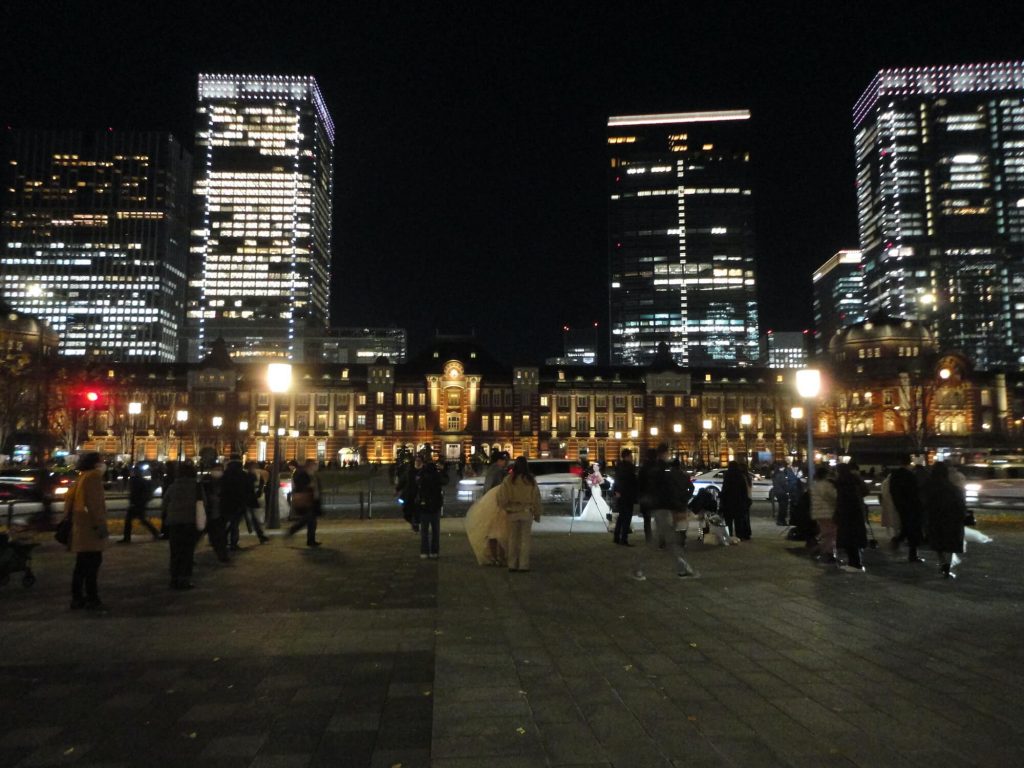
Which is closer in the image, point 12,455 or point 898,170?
point 12,455

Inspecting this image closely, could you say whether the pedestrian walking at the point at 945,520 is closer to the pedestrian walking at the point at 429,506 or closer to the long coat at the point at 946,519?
the long coat at the point at 946,519

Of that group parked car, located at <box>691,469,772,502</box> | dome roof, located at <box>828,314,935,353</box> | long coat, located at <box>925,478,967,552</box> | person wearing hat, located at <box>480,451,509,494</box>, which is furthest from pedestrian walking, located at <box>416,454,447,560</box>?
dome roof, located at <box>828,314,935,353</box>

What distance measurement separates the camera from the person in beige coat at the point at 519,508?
1123cm

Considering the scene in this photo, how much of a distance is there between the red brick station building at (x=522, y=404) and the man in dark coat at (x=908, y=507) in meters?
76.0

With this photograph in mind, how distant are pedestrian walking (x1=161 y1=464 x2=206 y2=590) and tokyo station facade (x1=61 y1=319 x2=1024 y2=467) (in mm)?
79087

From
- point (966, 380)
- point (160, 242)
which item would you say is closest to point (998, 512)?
point (966, 380)

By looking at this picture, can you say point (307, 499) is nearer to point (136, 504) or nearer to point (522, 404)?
point (136, 504)

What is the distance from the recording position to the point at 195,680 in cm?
597

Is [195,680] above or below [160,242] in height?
below

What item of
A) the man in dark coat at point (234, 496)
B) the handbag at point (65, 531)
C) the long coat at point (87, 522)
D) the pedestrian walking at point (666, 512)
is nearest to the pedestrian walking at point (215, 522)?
the man in dark coat at point (234, 496)

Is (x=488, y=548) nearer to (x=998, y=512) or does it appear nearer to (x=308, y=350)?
(x=998, y=512)

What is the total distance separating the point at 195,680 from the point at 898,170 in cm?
18186

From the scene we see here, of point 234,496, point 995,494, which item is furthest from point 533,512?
point 995,494

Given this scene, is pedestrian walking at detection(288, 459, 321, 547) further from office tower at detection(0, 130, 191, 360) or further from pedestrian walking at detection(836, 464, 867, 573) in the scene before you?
office tower at detection(0, 130, 191, 360)
